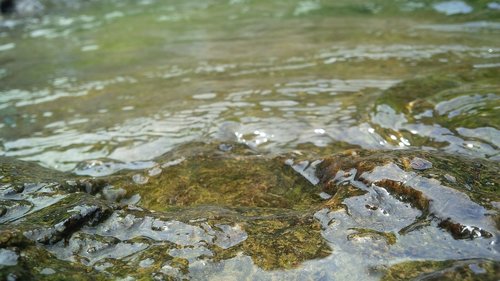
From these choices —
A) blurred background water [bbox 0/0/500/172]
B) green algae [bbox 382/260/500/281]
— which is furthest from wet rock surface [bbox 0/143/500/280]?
blurred background water [bbox 0/0/500/172]

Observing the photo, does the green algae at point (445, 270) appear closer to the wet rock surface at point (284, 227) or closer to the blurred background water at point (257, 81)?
the wet rock surface at point (284, 227)

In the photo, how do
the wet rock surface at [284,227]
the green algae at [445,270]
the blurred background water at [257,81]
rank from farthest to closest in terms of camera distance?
the blurred background water at [257,81]
the wet rock surface at [284,227]
the green algae at [445,270]

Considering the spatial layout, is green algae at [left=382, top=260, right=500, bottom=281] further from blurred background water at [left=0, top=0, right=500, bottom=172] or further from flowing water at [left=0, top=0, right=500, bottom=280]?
blurred background water at [left=0, top=0, right=500, bottom=172]

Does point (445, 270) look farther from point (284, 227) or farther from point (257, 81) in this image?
point (257, 81)

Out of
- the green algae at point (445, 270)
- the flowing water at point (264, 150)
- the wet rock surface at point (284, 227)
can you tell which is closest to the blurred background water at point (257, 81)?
the flowing water at point (264, 150)

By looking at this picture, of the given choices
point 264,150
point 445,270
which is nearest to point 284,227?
point 445,270

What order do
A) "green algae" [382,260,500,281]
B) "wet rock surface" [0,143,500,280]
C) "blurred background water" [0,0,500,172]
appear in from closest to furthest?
"green algae" [382,260,500,281] → "wet rock surface" [0,143,500,280] → "blurred background water" [0,0,500,172]

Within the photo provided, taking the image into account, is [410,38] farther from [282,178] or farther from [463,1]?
[282,178]
